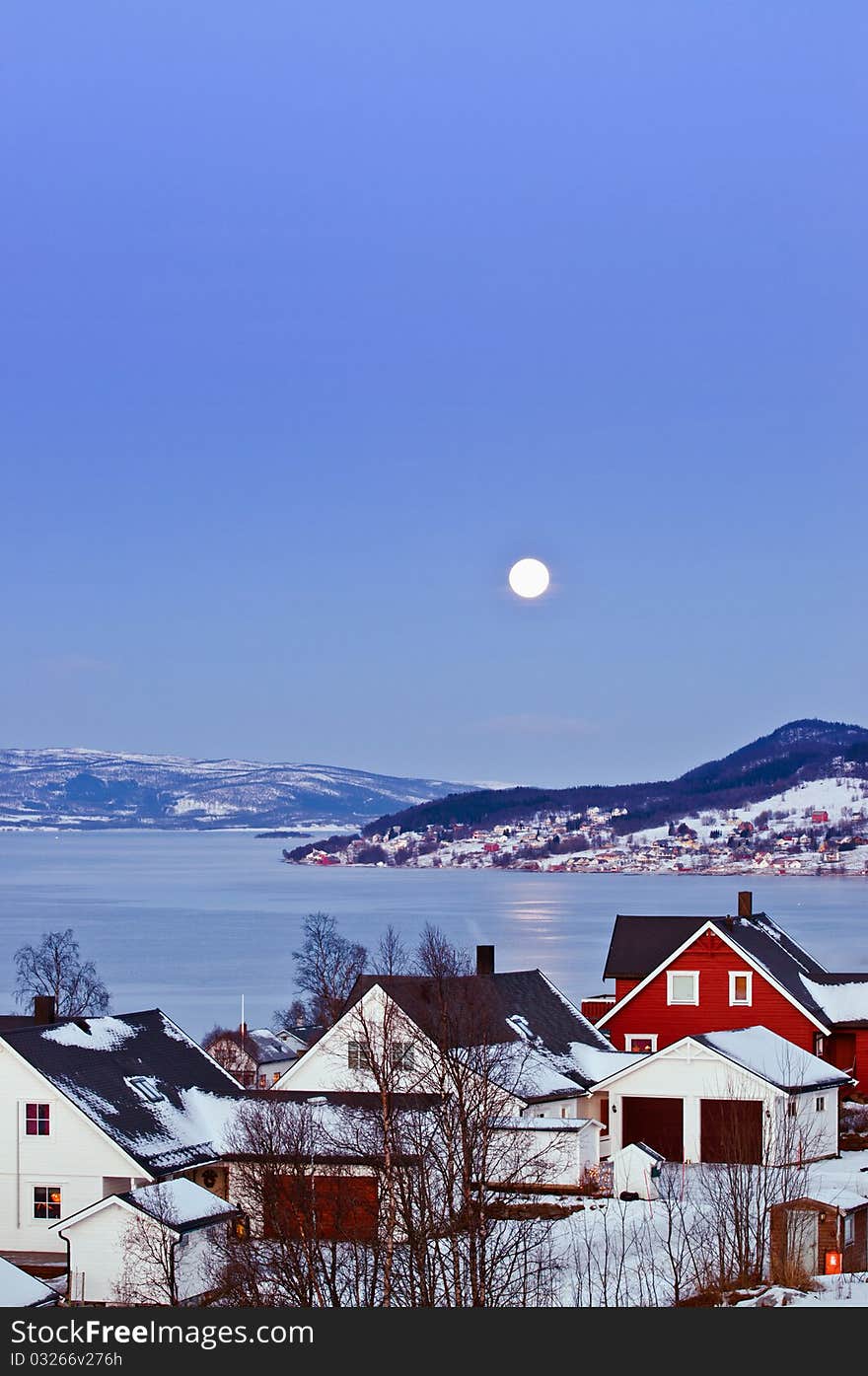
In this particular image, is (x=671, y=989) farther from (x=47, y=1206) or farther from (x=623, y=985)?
(x=47, y=1206)

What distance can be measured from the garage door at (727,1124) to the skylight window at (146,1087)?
1016cm

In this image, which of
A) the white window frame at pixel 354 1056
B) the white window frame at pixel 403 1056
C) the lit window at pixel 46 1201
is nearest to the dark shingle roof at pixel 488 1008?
the white window frame at pixel 403 1056

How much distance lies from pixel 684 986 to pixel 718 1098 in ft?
24.7

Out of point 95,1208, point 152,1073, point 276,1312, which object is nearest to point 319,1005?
point 152,1073

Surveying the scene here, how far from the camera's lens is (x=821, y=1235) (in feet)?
73.5

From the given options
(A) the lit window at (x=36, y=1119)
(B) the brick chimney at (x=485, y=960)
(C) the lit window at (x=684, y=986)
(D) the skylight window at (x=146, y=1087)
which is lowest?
(A) the lit window at (x=36, y=1119)

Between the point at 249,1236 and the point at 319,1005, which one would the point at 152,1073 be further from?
the point at 319,1005

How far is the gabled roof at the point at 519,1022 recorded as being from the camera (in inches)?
1291

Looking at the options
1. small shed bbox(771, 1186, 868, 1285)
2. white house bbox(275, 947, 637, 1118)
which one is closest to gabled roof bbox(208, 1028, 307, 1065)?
white house bbox(275, 947, 637, 1118)

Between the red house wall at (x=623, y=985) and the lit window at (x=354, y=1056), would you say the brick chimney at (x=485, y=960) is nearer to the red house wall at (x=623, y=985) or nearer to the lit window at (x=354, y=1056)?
the red house wall at (x=623, y=985)

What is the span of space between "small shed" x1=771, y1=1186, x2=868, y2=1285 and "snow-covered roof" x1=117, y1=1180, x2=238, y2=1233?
7824 millimetres

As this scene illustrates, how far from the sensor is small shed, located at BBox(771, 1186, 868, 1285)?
21797 millimetres

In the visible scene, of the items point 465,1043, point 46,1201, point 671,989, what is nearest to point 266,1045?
point 671,989

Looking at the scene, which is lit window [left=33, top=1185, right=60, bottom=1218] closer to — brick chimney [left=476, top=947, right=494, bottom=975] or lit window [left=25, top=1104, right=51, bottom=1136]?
lit window [left=25, top=1104, right=51, bottom=1136]
